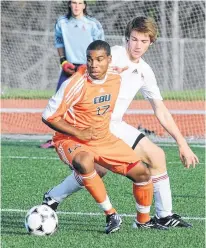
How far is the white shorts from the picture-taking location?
21.8 ft

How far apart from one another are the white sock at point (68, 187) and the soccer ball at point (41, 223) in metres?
0.43

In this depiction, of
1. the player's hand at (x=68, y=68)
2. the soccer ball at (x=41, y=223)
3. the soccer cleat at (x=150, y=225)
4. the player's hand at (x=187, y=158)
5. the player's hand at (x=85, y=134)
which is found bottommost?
the soccer cleat at (x=150, y=225)

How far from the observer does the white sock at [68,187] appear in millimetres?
6695

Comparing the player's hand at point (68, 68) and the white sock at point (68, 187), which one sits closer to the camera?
the white sock at point (68, 187)

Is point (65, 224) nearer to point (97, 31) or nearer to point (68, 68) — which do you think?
point (68, 68)

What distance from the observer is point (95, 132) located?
6375 mm

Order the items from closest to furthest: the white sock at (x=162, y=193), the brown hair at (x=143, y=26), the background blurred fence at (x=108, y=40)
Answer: the brown hair at (x=143, y=26) < the white sock at (x=162, y=193) < the background blurred fence at (x=108, y=40)

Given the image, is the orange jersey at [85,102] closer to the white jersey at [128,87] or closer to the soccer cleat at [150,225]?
the white jersey at [128,87]

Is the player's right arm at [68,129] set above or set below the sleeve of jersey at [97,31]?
above

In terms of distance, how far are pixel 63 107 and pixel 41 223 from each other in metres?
0.88

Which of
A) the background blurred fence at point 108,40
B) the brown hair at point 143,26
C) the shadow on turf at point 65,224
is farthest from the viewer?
the background blurred fence at point 108,40

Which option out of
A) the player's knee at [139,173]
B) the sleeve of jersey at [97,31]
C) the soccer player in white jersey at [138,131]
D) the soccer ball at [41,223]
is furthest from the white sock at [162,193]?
the sleeve of jersey at [97,31]

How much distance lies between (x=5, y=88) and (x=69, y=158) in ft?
50.7

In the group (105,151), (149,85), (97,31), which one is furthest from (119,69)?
(97,31)
